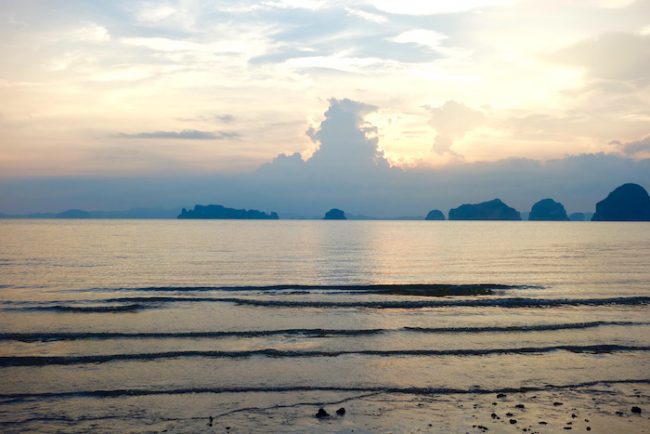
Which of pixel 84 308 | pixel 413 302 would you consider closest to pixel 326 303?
pixel 413 302

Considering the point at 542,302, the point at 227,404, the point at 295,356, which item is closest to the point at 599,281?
the point at 542,302

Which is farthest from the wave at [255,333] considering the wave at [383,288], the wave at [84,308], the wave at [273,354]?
the wave at [383,288]

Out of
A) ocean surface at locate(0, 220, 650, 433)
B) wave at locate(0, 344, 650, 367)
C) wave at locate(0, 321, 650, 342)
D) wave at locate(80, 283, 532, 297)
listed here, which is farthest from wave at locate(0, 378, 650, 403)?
wave at locate(80, 283, 532, 297)

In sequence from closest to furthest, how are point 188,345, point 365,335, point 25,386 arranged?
point 25,386
point 188,345
point 365,335

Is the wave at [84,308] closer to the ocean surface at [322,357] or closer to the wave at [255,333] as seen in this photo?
the ocean surface at [322,357]

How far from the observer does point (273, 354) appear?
20.3 metres

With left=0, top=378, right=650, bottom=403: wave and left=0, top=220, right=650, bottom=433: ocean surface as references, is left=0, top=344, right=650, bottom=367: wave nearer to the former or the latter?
left=0, top=220, right=650, bottom=433: ocean surface

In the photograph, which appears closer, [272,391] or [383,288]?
[272,391]

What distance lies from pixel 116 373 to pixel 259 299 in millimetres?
17838

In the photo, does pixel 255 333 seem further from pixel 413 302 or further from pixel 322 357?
pixel 413 302

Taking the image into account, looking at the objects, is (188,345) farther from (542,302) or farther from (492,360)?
(542,302)

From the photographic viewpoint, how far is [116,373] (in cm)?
1781

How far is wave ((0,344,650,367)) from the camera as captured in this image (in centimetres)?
1952

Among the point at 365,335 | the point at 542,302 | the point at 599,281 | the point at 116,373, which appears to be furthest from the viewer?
the point at 599,281
